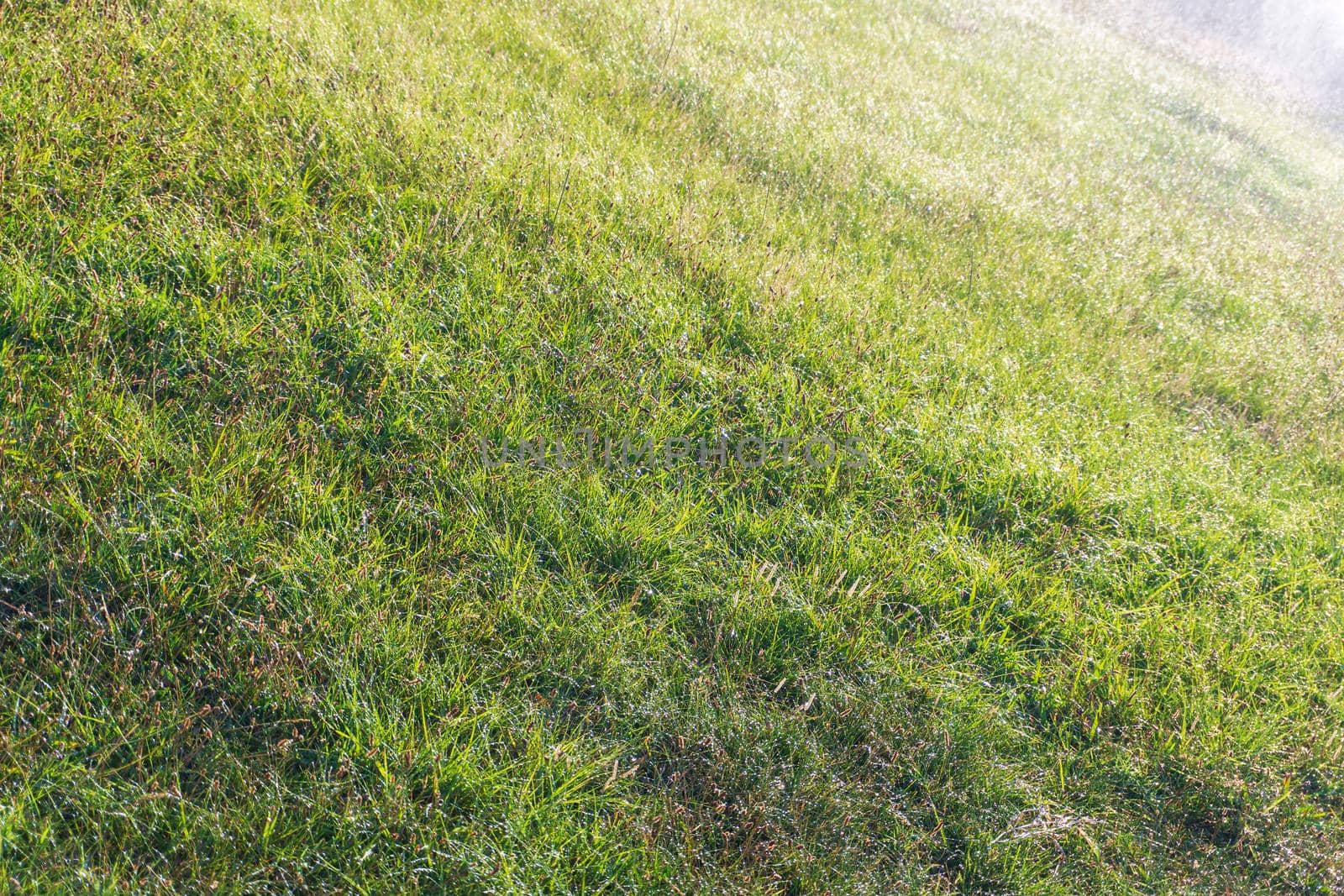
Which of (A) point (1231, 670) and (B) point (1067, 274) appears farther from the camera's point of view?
(B) point (1067, 274)

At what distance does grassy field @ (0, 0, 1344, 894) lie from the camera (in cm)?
248

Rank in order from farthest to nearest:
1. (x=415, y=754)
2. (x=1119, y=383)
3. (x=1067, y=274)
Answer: (x=1067, y=274), (x=1119, y=383), (x=415, y=754)

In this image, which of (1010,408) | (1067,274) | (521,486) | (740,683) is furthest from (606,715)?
(1067,274)


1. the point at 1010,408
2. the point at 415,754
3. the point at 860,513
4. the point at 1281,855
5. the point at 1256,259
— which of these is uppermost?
the point at 1256,259

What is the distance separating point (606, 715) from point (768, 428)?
165cm

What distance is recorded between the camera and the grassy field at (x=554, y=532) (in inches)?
97.6

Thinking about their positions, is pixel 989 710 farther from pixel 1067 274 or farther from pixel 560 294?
pixel 1067 274

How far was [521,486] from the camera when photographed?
A: 10.9 ft

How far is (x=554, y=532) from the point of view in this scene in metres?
3.26

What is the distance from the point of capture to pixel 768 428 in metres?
3.95

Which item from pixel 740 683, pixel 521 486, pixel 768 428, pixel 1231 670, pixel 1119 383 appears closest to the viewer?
pixel 740 683

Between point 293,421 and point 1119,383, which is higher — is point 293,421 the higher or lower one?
the lower one

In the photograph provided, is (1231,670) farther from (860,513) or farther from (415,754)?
(415,754)

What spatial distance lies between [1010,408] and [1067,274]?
258 cm
